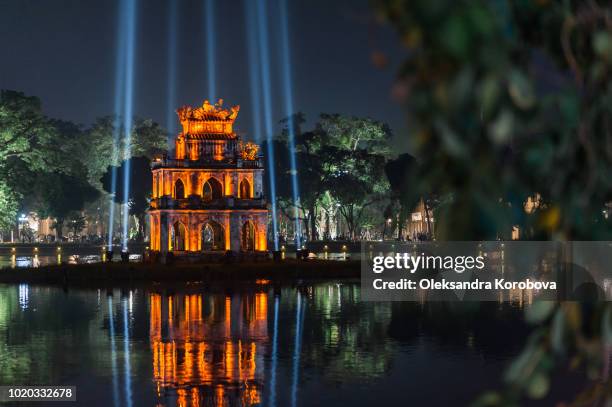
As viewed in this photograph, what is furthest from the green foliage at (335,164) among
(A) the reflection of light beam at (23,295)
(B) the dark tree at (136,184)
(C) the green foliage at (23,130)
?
(A) the reflection of light beam at (23,295)

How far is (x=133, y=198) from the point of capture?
127125 mm

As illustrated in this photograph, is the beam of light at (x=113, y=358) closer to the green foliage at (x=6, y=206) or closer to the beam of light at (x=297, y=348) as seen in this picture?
the beam of light at (x=297, y=348)

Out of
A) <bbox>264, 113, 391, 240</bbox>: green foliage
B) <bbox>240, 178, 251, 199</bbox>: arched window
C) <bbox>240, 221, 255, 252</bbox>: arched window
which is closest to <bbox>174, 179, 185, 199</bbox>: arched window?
<bbox>240, 178, 251, 199</bbox>: arched window

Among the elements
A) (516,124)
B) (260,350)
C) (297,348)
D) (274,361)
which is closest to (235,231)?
(297,348)

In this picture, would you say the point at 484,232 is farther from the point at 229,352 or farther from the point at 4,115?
the point at 4,115

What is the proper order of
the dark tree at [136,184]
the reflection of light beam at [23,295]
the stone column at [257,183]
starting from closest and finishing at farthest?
1. the reflection of light beam at [23,295]
2. the stone column at [257,183]
3. the dark tree at [136,184]

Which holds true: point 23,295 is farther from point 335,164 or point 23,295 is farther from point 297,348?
point 335,164

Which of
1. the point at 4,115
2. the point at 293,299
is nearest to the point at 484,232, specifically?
the point at 293,299

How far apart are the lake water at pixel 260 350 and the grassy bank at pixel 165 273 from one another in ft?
48.2

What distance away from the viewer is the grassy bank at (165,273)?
55125 millimetres

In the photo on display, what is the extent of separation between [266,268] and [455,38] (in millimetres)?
54919

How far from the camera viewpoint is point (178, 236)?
7219 cm

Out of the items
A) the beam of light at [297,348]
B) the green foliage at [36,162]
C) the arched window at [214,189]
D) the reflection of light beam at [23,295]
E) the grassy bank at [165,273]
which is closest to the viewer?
the beam of light at [297,348]

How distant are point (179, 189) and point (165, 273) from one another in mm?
14594
